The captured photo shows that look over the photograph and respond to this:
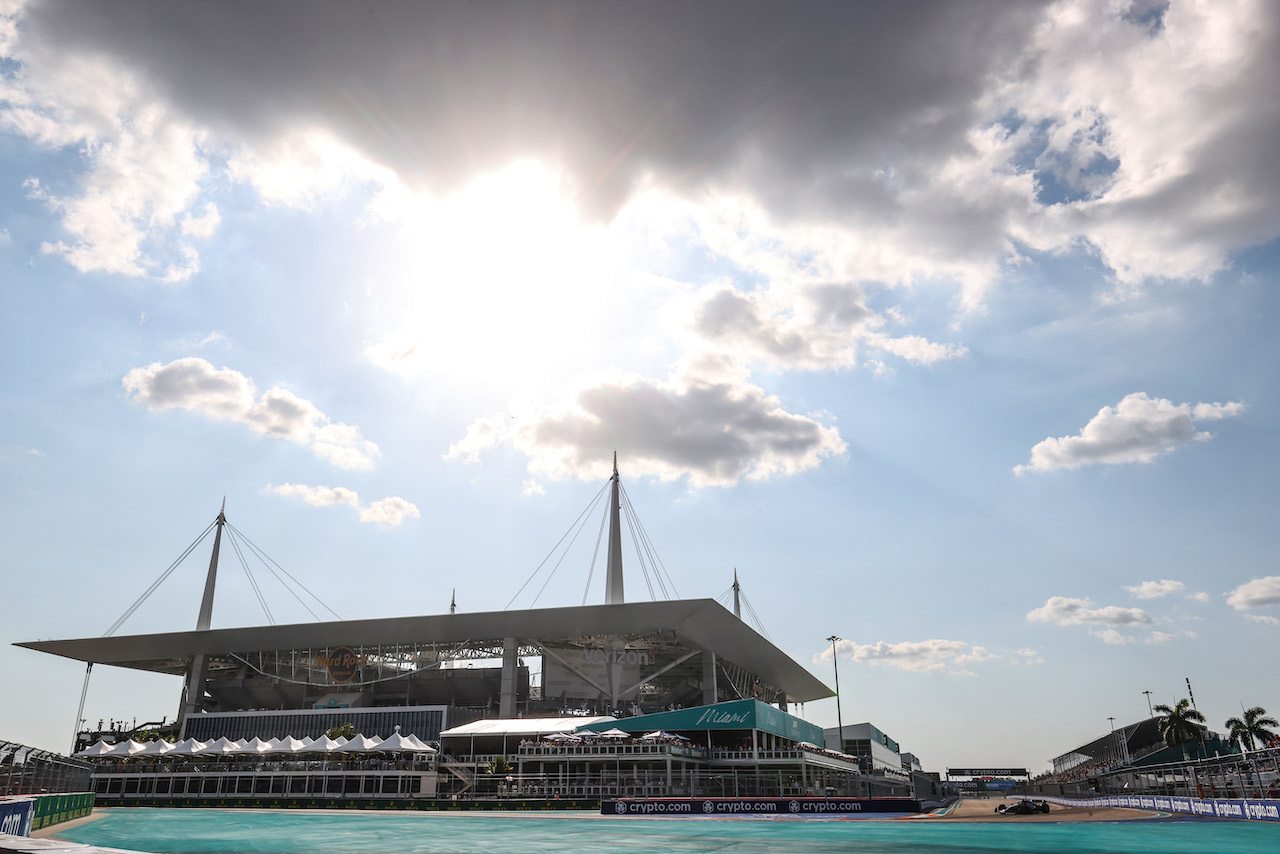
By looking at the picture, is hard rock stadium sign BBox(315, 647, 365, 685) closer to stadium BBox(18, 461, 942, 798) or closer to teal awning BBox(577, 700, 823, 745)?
stadium BBox(18, 461, 942, 798)

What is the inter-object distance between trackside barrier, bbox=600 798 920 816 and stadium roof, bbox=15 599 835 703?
1343 inches

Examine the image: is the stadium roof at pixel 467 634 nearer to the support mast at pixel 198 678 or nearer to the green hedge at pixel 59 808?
the support mast at pixel 198 678

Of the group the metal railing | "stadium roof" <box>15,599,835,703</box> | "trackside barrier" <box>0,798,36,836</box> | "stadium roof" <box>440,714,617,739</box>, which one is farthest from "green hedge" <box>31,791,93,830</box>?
"stadium roof" <box>15,599,835,703</box>

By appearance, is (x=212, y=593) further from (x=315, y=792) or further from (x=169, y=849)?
(x=169, y=849)

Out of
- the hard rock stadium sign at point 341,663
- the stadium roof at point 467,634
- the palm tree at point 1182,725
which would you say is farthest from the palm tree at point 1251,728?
the hard rock stadium sign at point 341,663

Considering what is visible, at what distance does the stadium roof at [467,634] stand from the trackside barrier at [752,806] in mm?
34118

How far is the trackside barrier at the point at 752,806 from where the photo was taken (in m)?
44.1

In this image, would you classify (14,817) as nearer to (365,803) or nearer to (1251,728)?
(365,803)

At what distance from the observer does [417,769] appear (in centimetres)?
6550

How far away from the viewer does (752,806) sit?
148 ft

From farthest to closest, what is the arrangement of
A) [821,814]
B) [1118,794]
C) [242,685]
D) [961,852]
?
[242,685], [1118,794], [821,814], [961,852]

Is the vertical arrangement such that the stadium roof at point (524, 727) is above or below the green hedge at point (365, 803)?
above

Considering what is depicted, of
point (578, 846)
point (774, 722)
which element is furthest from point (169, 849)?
point (774, 722)

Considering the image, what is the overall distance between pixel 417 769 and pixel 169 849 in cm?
4351
